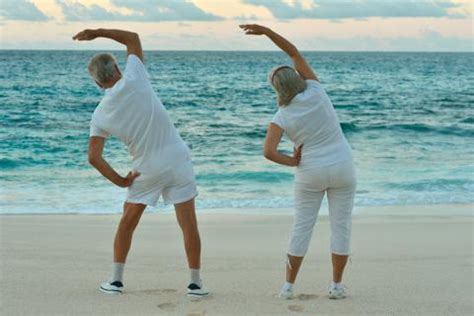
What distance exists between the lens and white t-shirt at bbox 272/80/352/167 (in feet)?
14.1

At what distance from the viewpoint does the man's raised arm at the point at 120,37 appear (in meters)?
4.50

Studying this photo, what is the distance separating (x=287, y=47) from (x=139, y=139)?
105 cm

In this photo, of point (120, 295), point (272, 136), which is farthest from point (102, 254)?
point (272, 136)

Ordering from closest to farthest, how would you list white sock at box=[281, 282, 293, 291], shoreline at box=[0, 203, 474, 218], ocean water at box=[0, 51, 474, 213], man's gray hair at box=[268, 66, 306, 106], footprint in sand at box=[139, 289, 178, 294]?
man's gray hair at box=[268, 66, 306, 106] < white sock at box=[281, 282, 293, 291] < footprint in sand at box=[139, 289, 178, 294] < shoreline at box=[0, 203, 474, 218] < ocean water at box=[0, 51, 474, 213]

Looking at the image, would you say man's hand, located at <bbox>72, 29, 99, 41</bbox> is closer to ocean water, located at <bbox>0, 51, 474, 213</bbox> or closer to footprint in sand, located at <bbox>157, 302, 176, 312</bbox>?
footprint in sand, located at <bbox>157, 302, 176, 312</bbox>

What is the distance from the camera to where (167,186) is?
4.50m

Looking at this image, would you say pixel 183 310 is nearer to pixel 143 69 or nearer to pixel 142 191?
pixel 142 191

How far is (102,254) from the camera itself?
5.90m

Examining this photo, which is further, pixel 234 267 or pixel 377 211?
pixel 377 211

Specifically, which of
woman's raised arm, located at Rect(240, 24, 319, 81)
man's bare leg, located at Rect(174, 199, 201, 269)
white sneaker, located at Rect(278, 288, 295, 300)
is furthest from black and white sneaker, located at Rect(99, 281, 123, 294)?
woman's raised arm, located at Rect(240, 24, 319, 81)

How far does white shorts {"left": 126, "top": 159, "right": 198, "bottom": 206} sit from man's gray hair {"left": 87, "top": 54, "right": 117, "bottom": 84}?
0.63 meters

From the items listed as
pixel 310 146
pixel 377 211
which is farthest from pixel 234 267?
pixel 377 211

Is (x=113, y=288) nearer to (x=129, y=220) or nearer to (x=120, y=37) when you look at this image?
(x=129, y=220)

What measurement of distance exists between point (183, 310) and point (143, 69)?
1.45 m
